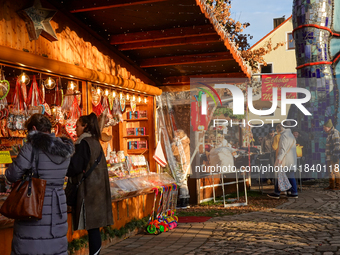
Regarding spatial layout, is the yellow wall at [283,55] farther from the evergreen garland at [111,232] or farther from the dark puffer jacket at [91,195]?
the dark puffer jacket at [91,195]

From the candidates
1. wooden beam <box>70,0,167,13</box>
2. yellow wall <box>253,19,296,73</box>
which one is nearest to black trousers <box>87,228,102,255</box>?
wooden beam <box>70,0,167,13</box>

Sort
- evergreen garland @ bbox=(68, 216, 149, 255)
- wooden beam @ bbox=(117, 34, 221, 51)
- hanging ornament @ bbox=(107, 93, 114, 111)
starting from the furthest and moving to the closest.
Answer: hanging ornament @ bbox=(107, 93, 114, 111), wooden beam @ bbox=(117, 34, 221, 51), evergreen garland @ bbox=(68, 216, 149, 255)

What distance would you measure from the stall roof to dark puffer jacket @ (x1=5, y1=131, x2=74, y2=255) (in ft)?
9.09

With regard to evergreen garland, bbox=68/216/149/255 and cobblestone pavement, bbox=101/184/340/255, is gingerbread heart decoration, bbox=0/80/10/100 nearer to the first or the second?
evergreen garland, bbox=68/216/149/255

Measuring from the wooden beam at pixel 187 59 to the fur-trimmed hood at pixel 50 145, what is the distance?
Answer: 497 cm

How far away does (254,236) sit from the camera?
657cm

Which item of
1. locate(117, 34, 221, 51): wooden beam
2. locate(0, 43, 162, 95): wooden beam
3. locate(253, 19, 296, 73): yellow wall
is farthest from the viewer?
locate(253, 19, 296, 73): yellow wall

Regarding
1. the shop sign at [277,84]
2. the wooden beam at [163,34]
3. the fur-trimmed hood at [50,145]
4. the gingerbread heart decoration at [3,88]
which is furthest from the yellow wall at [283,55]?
the fur-trimmed hood at [50,145]

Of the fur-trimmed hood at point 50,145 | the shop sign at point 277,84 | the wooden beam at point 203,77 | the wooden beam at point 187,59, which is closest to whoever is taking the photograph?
the fur-trimmed hood at point 50,145

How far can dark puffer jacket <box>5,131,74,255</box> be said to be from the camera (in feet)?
11.4

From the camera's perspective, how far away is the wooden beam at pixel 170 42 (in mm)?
7090

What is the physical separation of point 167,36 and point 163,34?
8 cm

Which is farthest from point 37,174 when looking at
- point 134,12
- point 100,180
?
point 134,12

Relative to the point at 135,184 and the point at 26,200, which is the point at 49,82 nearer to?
the point at 135,184
